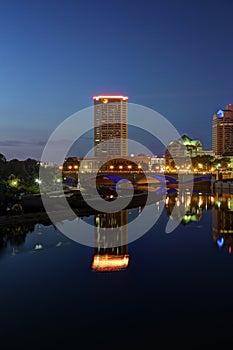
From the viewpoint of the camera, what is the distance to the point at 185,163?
70875 millimetres

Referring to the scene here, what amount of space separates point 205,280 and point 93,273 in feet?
11.1

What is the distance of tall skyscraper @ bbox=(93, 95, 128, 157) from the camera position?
75625mm

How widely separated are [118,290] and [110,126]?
224 feet

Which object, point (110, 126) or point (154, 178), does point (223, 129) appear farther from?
point (154, 178)

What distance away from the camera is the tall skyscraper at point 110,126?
7562 centimetres

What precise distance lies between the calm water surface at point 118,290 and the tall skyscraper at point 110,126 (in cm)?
5996

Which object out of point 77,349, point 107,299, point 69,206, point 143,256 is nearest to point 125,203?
point 69,206

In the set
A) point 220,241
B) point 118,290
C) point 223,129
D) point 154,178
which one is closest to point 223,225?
point 220,241

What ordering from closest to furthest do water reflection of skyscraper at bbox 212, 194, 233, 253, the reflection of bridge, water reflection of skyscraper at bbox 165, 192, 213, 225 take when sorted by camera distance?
water reflection of skyscraper at bbox 212, 194, 233, 253 < water reflection of skyscraper at bbox 165, 192, 213, 225 < the reflection of bridge

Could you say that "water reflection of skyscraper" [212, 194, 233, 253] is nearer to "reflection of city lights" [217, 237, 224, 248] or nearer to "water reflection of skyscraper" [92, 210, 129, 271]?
"reflection of city lights" [217, 237, 224, 248]

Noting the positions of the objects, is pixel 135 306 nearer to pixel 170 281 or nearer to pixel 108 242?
pixel 170 281

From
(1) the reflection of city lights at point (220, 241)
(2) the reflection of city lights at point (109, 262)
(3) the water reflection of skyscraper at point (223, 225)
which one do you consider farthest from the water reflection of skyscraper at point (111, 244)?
(3) the water reflection of skyscraper at point (223, 225)

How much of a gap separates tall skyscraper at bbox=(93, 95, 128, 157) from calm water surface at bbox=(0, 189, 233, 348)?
5996 centimetres

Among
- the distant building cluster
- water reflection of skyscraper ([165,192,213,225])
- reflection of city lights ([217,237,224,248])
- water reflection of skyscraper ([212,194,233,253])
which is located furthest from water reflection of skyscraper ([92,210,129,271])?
the distant building cluster
